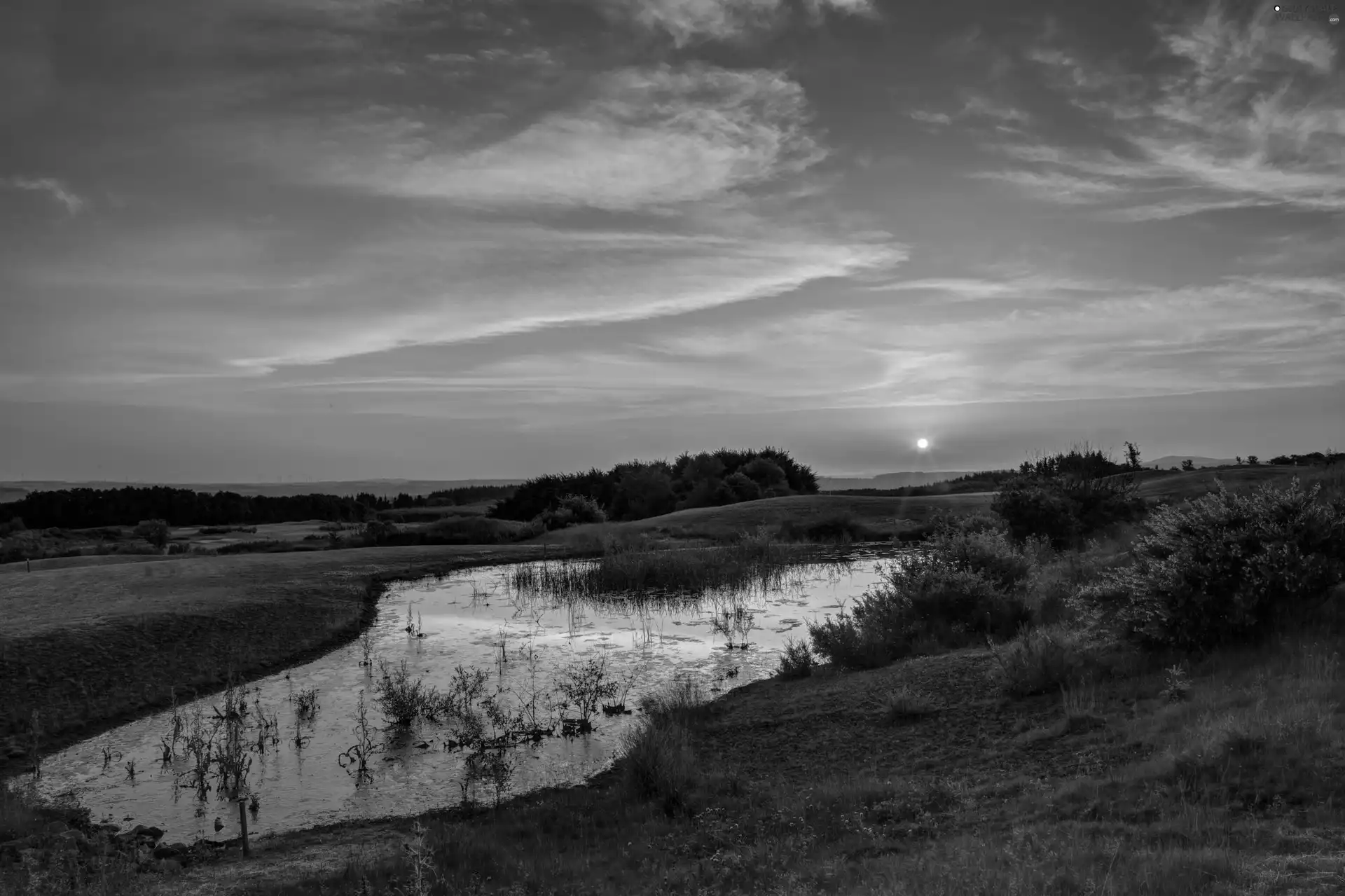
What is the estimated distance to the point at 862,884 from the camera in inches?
209

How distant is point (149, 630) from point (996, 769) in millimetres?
15590

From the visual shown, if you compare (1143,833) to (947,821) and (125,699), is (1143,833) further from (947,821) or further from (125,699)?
(125,699)

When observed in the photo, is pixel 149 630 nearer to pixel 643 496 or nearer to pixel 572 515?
pixel 572 515

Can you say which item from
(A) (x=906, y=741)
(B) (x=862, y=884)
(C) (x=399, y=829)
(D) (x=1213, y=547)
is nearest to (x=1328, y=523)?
(D) (x=1213, y=547)

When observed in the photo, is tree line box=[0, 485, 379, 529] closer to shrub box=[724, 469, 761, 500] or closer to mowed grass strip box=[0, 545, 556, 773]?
shrub box=[724, 469, 761, 500]

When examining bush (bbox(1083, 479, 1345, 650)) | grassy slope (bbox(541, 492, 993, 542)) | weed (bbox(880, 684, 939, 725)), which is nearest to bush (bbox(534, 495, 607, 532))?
grassy slope (bbox(541, 492, 993, 542))

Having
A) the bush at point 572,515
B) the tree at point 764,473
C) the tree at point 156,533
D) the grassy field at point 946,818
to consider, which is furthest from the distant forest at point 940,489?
the grassy field at point 946,818

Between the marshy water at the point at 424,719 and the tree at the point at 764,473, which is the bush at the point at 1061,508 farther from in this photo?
the tree at the point at 764,473

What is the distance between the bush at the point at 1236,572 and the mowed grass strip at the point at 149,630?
45.3ft

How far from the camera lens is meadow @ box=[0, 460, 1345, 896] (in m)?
5.52

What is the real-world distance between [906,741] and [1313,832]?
4203 millimetres

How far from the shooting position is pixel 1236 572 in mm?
9906

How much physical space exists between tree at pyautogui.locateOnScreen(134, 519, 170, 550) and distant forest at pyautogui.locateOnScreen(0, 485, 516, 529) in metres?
9.93

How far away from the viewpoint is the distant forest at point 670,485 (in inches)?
2219
